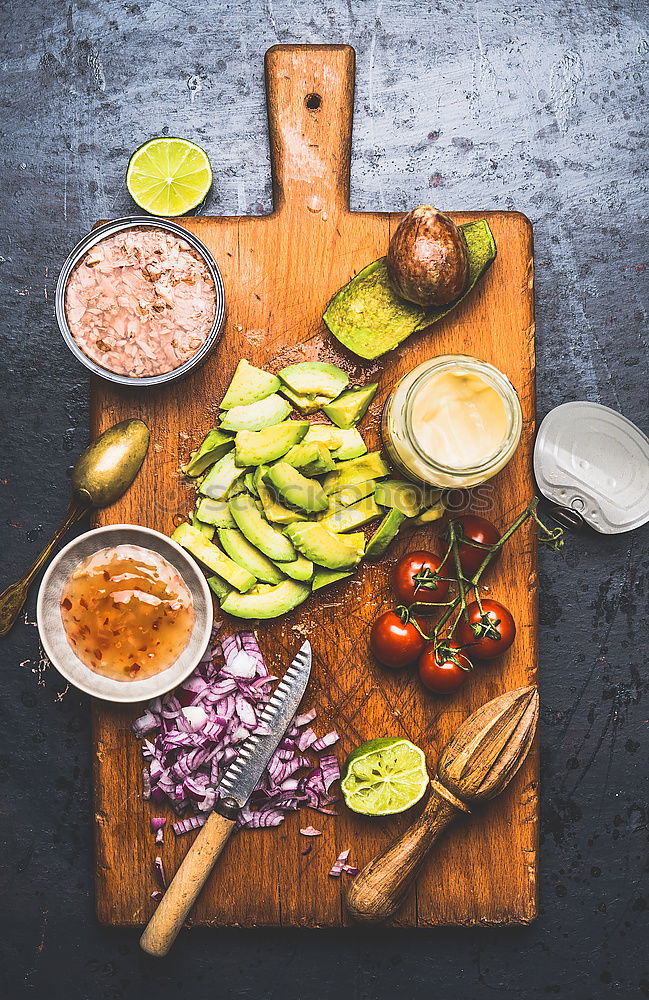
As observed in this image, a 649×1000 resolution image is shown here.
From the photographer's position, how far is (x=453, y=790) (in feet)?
7.07

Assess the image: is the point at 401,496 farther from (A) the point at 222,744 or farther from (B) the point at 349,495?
(A) the point at 222,744

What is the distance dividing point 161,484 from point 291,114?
1117 millimetres

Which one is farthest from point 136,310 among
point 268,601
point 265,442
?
point 268,601

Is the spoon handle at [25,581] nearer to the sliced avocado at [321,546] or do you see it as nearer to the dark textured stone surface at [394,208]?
the dark textured stone surface at [394,208]

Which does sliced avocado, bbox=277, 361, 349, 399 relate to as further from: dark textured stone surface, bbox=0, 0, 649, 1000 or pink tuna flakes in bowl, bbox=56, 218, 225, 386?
dark textured stone surface, bbox=0, 0, 649, 1000

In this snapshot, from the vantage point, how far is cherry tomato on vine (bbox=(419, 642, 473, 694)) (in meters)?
2.17

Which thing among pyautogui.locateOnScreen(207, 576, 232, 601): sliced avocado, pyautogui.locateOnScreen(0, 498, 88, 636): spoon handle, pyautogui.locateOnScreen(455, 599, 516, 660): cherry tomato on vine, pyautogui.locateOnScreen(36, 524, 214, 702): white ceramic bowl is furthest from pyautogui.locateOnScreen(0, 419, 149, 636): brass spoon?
pyautogui.locateOnScreen(455, 599, 516, 660): cherry tomato on vine

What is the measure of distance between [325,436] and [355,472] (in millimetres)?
130

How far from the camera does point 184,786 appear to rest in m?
2.23

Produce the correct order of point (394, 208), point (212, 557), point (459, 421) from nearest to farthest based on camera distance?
point (459, 421), point (212, 557), point (394, 208)

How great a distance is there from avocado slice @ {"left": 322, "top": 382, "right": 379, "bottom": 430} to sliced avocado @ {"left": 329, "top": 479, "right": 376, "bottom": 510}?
6.6 inches

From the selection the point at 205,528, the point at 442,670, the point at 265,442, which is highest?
the point at 265,442

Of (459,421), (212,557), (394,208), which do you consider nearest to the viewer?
(459,421)

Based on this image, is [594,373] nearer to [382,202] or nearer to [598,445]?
[598,445]
